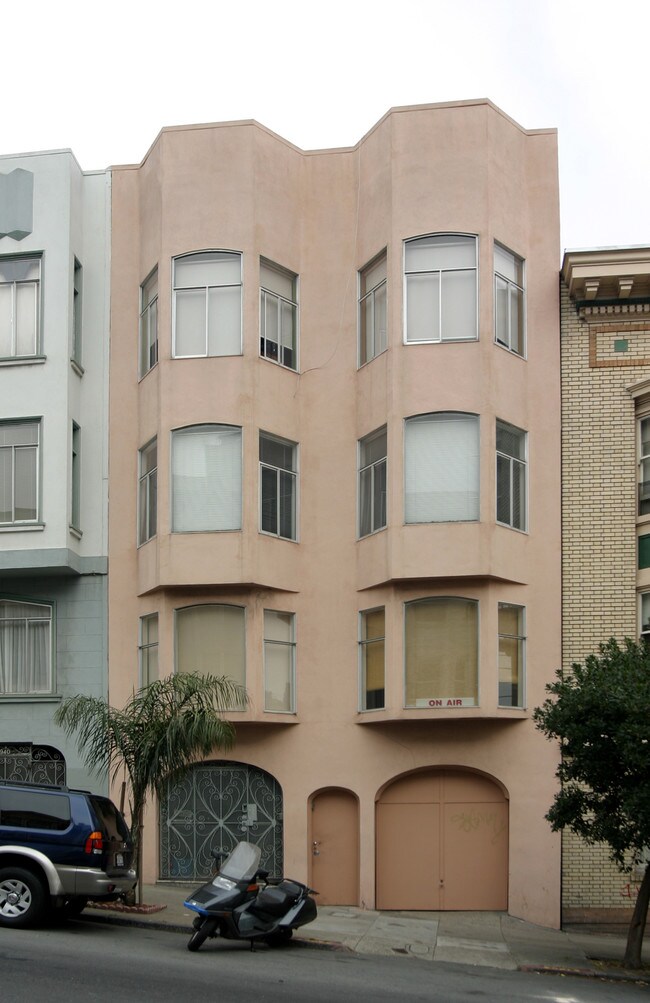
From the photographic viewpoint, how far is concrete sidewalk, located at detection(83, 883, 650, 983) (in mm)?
17359

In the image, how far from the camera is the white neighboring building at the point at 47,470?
22953 millimetres

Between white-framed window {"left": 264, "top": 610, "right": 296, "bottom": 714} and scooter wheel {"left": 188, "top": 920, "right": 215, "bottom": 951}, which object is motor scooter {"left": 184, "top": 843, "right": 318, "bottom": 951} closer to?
scooter wheel {"left": 188, "top": 920, "right": 215, "bottom": 951}

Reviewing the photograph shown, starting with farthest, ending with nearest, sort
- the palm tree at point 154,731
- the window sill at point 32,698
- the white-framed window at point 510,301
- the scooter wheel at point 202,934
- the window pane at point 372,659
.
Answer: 1. the window sill at point 32,698
2. the white-framed window at point 510,301
3. the window pane at point 372,659
4. the palm tree at point 154,731
5. the scooter wheel at point 202,934

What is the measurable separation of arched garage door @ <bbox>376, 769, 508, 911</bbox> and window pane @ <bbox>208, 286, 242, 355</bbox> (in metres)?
8.24

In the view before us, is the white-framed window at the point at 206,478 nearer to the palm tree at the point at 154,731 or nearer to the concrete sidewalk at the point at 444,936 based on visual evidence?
the palm tree at the point at 154,731

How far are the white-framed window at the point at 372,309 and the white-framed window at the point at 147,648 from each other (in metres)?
6.07

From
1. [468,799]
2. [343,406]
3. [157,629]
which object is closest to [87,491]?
[157,629]

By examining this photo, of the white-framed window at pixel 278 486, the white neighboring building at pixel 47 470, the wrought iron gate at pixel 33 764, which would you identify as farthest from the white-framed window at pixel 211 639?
the wrought iron gate at pixel 33 764

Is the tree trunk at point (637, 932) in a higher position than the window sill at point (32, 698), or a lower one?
lower

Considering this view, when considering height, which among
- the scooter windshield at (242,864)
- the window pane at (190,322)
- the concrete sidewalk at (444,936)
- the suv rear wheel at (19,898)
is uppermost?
the window pane at (190,322)

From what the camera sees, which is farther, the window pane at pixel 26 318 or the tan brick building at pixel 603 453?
the window pane at pixel 26 318

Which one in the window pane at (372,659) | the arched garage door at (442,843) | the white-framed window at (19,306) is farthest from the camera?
the white-framed window at (19,306)

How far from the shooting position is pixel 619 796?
663 inches

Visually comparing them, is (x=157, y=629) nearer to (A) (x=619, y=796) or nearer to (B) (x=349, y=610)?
(B) (x=349, y=610)
